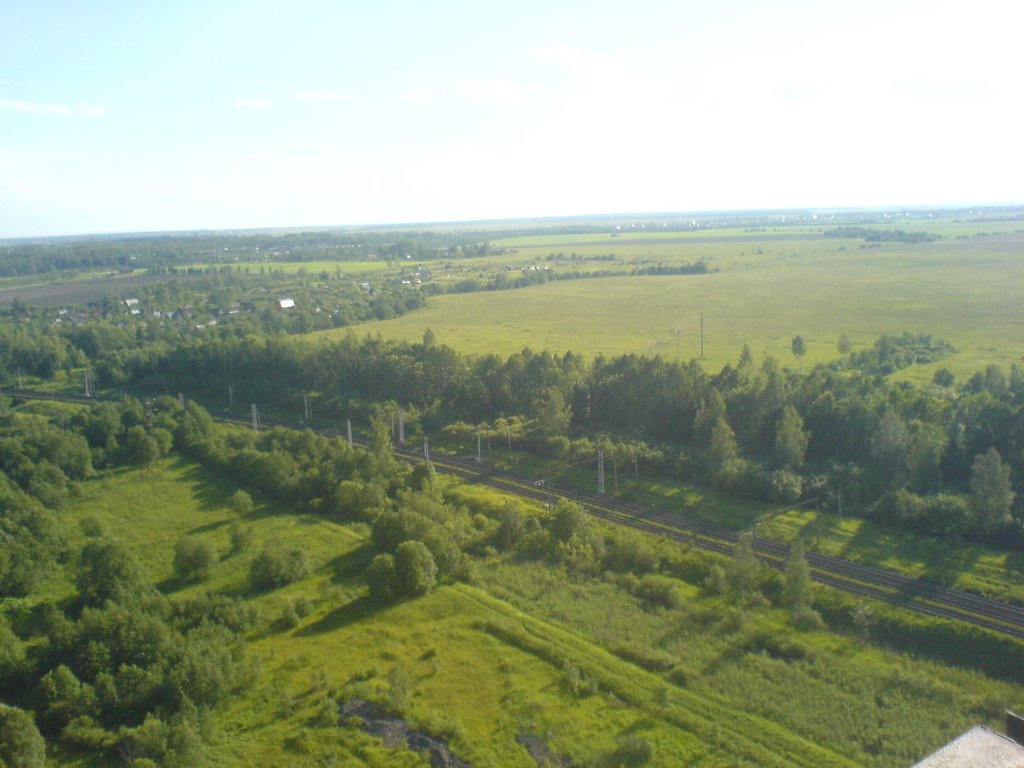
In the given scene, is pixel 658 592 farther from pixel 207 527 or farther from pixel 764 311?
pixel 764 311

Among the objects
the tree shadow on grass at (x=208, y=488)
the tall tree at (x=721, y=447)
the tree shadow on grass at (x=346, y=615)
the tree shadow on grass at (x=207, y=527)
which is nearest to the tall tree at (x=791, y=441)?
the tall tree at (x=721, y=447)

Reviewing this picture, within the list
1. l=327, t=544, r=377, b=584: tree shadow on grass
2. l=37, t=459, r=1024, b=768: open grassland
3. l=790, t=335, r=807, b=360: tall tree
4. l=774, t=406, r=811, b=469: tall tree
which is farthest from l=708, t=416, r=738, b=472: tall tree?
l=790, t=335, r=807, b=360: tall tree

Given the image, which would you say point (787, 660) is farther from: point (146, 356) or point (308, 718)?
point (146, 356)

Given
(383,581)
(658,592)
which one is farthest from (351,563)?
(658,592)

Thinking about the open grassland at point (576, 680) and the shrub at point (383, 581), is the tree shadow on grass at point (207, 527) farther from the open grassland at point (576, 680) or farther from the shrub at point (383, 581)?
the shrub at point (383, 581)

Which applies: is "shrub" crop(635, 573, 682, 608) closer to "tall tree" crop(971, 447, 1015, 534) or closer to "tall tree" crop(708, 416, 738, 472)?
"tall tree" crop(708, 416, 738, 472)

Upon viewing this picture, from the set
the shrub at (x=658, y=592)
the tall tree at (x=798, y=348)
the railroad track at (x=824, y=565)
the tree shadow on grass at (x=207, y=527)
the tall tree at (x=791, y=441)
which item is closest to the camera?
the railroad track at (x=824, y=565)
